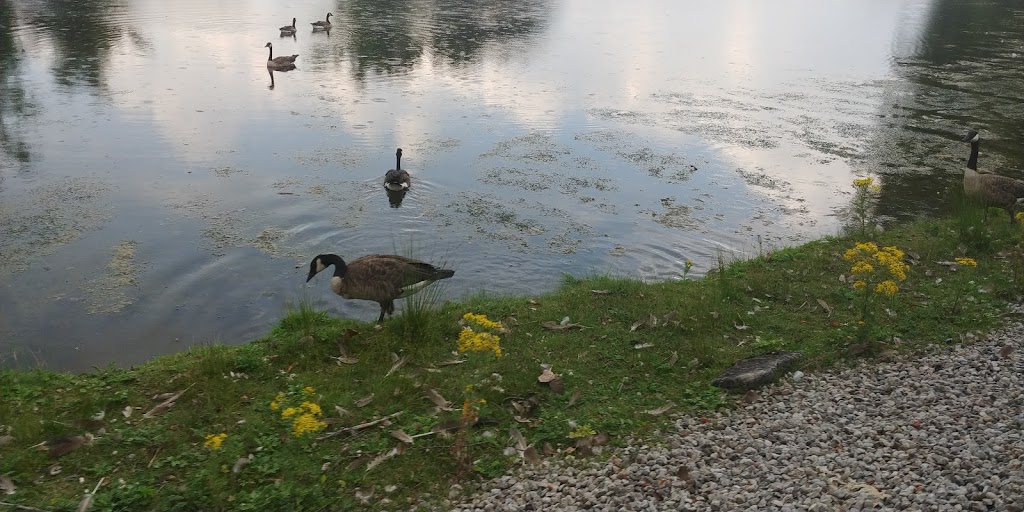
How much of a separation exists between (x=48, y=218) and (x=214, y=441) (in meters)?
9.00

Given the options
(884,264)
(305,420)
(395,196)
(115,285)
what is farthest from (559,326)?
(395,196)

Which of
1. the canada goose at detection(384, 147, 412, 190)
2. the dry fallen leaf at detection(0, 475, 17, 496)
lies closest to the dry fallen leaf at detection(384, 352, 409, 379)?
the dry fallen leaf at detection(0, 475, 17, 496)

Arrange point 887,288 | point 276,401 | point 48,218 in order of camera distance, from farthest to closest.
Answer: point 48,218 < point 887,288 < point 276,401

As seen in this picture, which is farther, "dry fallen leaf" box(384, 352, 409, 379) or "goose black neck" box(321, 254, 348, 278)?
"goose black neck" box(321, 254, 348, 278)

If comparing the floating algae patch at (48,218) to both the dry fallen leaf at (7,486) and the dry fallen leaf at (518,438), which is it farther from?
the dry fallen leaf at (518,438)

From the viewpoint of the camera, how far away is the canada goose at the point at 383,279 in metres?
9.26

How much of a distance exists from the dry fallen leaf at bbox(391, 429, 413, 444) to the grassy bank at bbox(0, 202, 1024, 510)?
0.06ft

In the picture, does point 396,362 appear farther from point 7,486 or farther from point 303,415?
point 7,486

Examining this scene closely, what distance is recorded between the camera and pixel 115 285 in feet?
35.5

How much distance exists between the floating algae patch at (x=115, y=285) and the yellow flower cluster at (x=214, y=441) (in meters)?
4.68

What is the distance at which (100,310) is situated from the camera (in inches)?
398

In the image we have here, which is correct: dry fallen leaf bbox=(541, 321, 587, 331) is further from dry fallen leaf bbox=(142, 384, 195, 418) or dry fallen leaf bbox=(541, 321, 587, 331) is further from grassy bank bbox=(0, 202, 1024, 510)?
dry fallen leaf bbox=(142, 384, 195, 418)

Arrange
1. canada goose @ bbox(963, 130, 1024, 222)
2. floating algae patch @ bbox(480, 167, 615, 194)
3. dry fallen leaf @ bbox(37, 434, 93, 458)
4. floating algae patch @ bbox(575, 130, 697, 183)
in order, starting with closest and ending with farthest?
dry fallen leaf @ bbox(37, 434, 93, 458)
canada goose @ bbox(963, 130, 1024, 222)
floating algae patch @ bbox(480, 167, 615, 194)
floating algae patch @ bbox(575, 130, 697, 183)

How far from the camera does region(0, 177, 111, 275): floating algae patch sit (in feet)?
38.1
